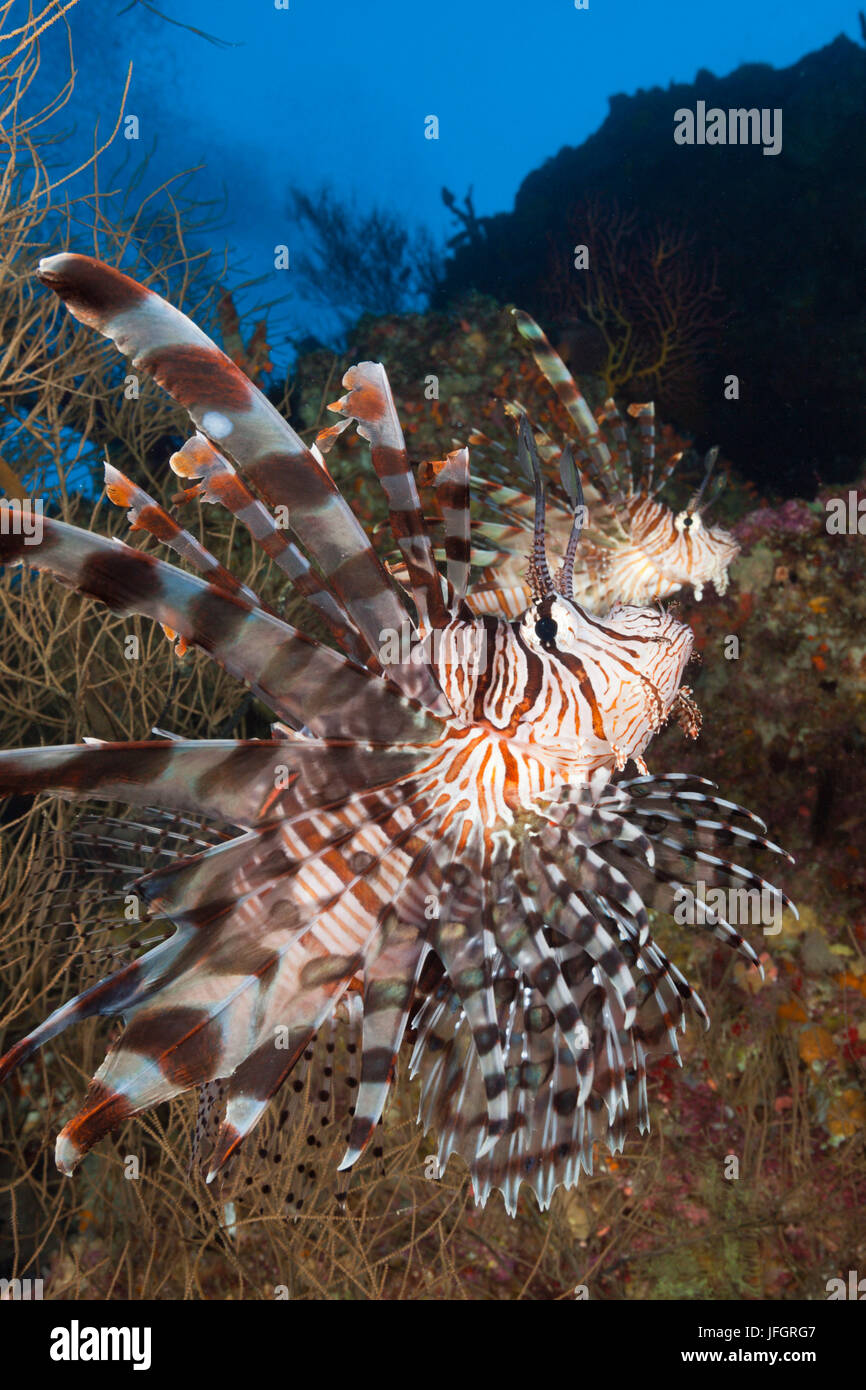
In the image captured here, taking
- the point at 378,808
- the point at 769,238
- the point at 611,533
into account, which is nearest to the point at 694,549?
the point at 611,533

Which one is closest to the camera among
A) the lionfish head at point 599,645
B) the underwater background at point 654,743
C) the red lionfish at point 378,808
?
the red lionfish at point 378,808

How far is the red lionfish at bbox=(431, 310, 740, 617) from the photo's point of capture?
398 centimetres

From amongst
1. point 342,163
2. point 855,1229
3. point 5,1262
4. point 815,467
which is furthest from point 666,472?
point 342,163

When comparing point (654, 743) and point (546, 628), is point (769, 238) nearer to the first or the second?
point (654, 743)

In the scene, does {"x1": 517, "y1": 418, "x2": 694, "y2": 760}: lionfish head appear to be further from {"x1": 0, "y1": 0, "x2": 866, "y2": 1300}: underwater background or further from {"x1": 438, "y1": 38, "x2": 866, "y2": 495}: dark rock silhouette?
{"x1": 438, "y1": 38, "x2": 866, "y2": 495}: dark rock silhouette

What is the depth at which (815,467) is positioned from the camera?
34.4 feet

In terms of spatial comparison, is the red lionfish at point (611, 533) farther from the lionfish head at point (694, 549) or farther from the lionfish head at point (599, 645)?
the lionfish head at point (599, 645)

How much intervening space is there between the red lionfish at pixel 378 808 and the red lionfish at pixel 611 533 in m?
2.06

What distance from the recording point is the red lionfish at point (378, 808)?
150 cm

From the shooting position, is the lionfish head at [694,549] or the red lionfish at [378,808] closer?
the red lionfish at [378,808]

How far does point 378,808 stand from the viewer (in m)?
1.75

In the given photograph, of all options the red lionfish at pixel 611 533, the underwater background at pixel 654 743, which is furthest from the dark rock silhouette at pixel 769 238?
the red lionfish at pixel 611 533

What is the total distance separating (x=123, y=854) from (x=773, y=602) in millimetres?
4487
